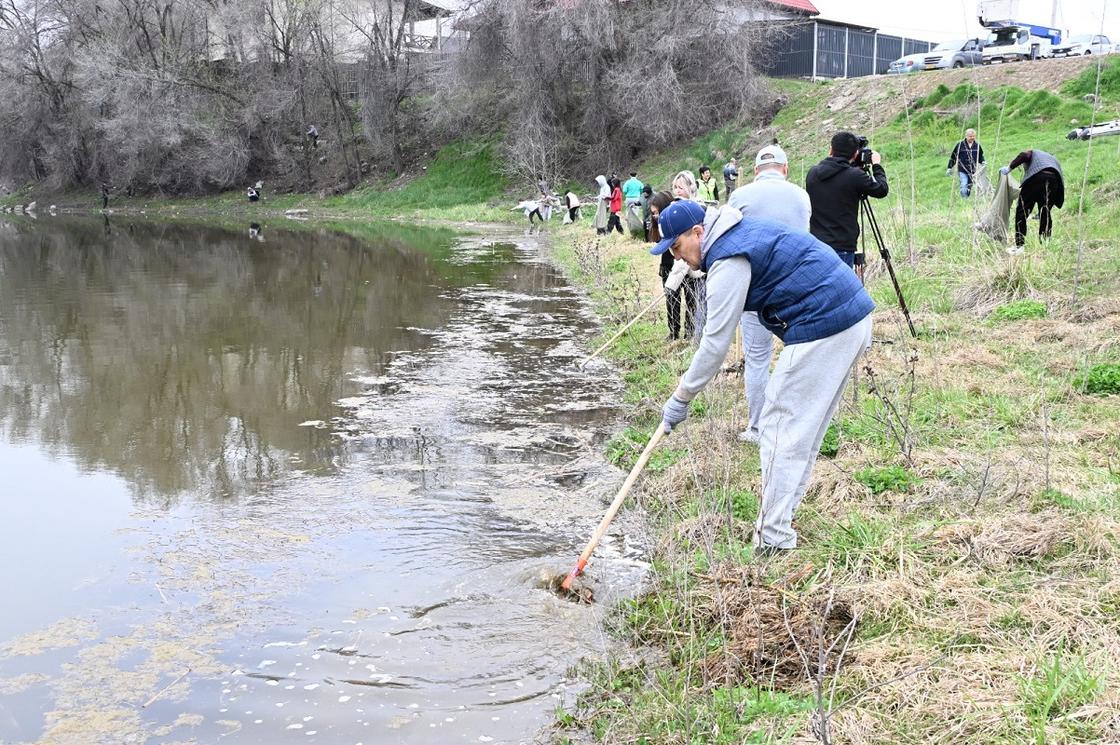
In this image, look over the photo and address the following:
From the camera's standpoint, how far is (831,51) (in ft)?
123

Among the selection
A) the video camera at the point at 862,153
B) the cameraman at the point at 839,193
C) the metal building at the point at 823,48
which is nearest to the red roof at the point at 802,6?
the metal building at the point at 823,48

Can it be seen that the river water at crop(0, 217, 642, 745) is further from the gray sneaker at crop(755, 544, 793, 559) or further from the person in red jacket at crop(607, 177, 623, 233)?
the person in red jacket at crop(607, 177, 623, 233)

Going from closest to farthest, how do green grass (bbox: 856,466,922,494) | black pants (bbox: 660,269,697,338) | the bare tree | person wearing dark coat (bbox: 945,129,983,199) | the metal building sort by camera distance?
green grass (bbox: 856,466,922,494)
black pants (bbox: 660,269,697,338)
person wearing dark coat (bbox: 945,129,983,199)
the bare tree
the metal building

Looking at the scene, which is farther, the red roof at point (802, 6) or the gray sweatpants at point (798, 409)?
the red roof at point (802, 6)

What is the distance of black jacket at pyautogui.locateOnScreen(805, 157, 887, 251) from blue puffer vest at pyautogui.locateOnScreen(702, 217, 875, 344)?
10.1 ft

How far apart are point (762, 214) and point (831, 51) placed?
34.4 meters

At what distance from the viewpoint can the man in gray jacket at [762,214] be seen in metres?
5.68

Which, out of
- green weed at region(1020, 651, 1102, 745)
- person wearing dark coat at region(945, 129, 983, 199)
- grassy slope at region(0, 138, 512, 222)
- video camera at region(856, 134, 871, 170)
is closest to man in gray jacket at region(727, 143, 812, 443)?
video camera at region(856, 134, 871, 170)

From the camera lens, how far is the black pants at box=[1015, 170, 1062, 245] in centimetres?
1032

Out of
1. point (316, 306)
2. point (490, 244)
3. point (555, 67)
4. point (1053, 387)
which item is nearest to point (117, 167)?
point (555, 67)

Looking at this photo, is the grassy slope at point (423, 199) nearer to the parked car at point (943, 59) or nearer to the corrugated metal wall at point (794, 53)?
the corrugated metal wall at point (794, 53)

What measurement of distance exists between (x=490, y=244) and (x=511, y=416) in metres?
16.8

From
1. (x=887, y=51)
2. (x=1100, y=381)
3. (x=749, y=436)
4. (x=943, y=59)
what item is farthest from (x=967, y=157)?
(x=887, y=51)

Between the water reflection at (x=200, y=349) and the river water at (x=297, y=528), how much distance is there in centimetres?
5
